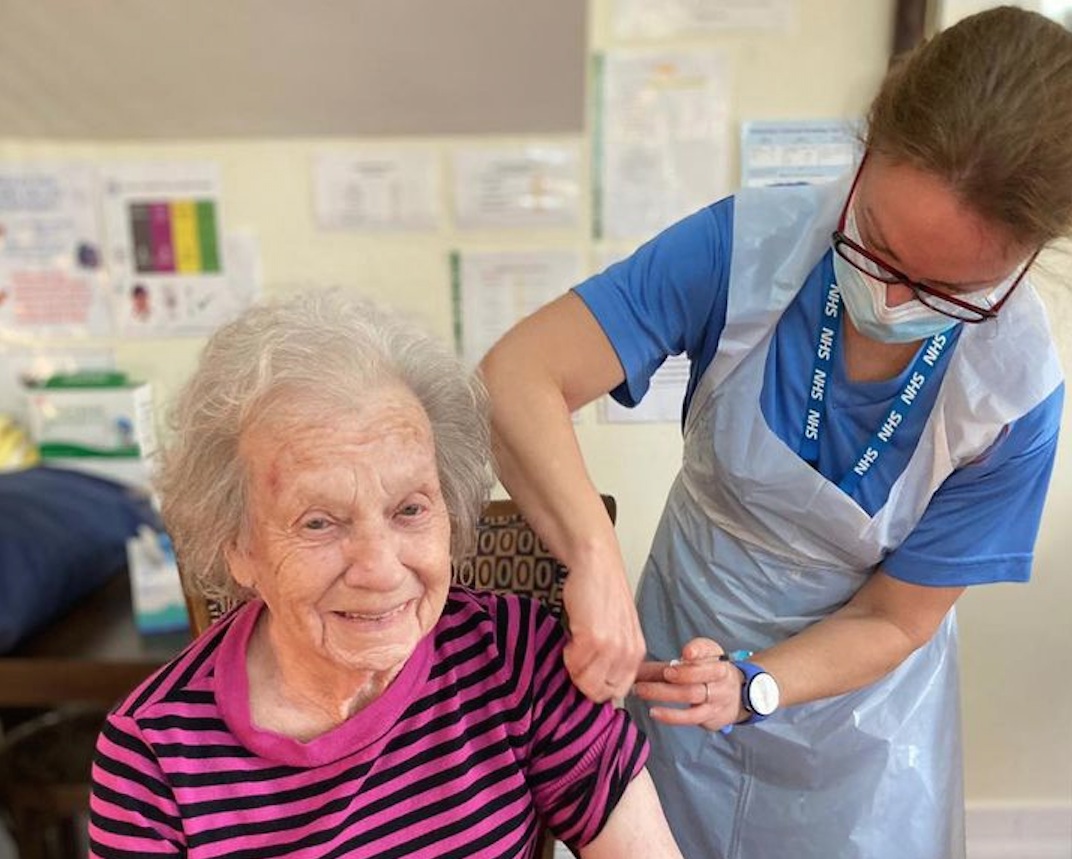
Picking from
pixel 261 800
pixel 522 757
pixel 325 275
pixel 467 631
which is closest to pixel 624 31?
pixel 325 275

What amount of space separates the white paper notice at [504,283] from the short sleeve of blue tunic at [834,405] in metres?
0.83

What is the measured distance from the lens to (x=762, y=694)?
113 cm

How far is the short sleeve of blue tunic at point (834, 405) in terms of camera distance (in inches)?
44.1

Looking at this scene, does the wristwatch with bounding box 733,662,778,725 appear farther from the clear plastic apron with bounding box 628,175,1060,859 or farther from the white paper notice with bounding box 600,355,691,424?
the white paper notice with bounding box 600,355,691,424

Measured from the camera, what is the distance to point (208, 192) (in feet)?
6.34

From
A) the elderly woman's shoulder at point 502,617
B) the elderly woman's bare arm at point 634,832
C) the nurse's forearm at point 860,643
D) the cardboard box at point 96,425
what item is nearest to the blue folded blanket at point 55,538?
the cardboard box at point 96,425

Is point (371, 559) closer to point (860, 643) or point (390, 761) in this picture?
point (390, 761)

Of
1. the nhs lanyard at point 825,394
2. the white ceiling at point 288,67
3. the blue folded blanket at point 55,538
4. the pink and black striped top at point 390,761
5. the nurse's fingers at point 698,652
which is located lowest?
the blue folded blanket at point 55,538

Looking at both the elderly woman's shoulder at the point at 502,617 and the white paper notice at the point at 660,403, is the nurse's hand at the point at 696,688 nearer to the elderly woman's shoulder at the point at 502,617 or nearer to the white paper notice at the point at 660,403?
the elderly woman's shoulder at the point at 502,617

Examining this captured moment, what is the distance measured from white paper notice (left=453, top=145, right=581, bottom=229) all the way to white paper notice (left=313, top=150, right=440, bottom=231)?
0.06 meters

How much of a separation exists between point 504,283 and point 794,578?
98 centimetres

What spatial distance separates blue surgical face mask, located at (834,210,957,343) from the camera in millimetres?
1025

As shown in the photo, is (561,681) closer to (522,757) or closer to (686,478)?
(522,757)

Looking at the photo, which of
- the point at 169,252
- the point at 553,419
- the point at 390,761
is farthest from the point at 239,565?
the point at 169,252
